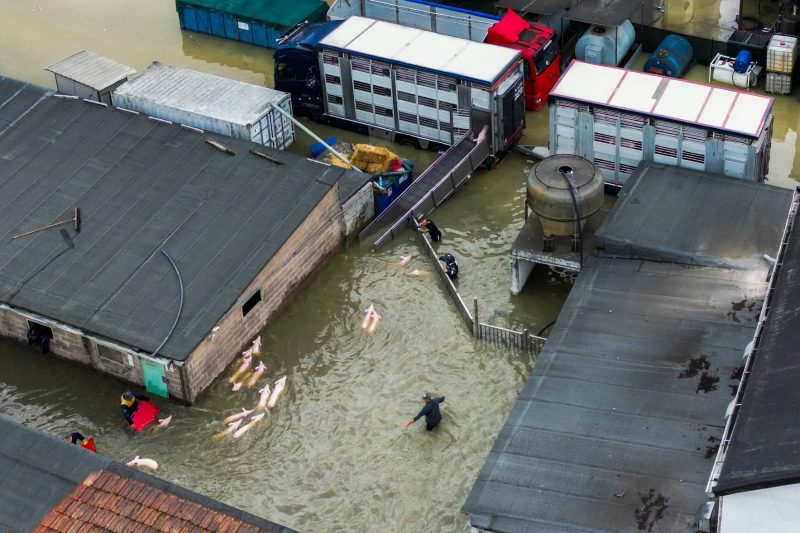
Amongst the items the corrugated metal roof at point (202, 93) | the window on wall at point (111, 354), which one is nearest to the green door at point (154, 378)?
the window on wall at point (111, 354)

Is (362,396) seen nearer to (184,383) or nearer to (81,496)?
(184,383)

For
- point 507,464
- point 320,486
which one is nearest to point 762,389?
point 507,464

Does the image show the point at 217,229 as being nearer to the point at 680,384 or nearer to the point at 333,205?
the point at 333,205

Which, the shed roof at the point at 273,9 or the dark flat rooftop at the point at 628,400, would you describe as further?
the shed roof at the point at 273,9

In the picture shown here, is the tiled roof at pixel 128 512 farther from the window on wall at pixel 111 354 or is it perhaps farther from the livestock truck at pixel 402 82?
the livestock truck at pixel 402 82

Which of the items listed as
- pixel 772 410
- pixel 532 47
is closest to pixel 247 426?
pixel 772 410
